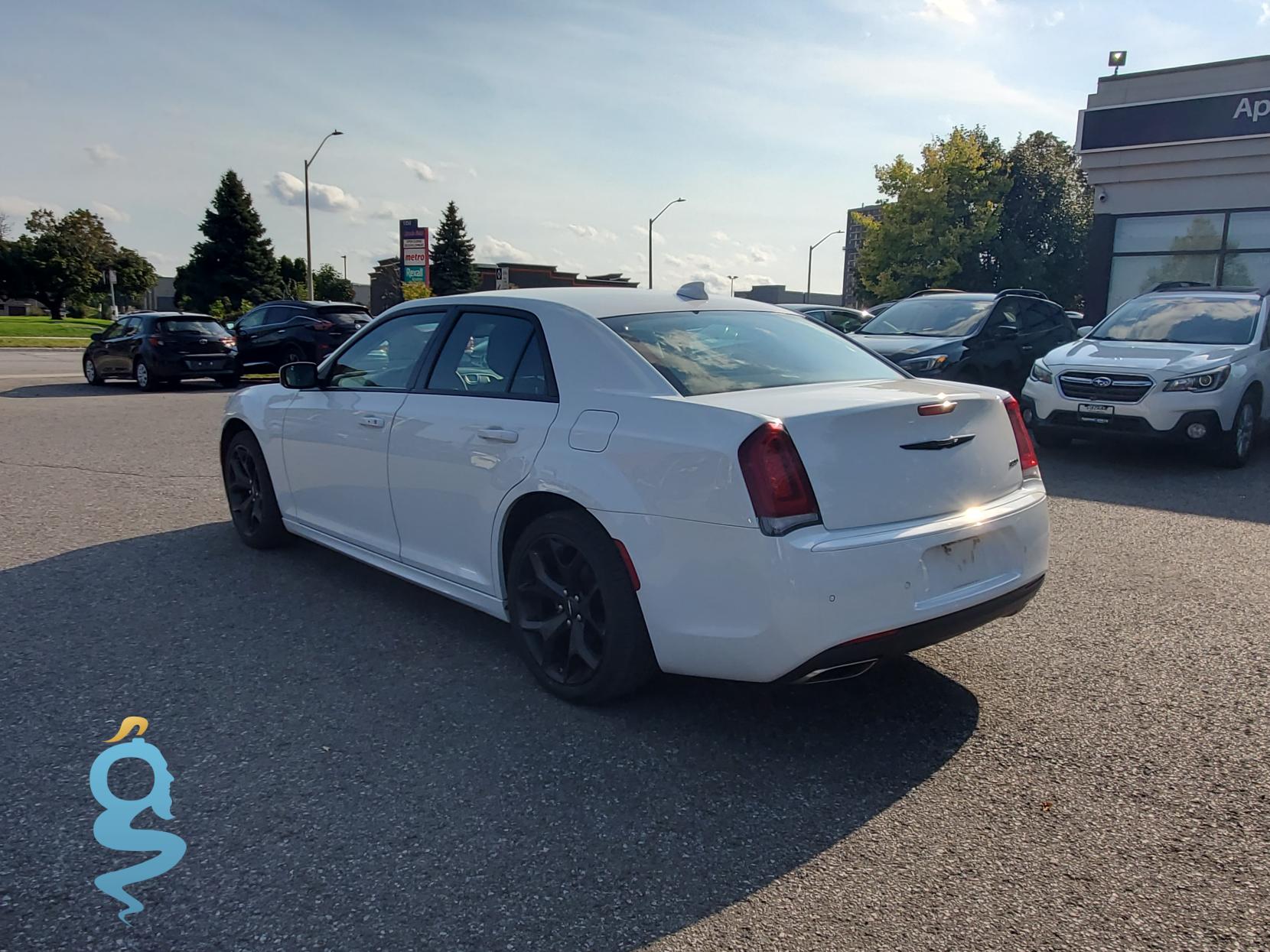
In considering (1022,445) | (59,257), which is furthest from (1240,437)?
(59,257)

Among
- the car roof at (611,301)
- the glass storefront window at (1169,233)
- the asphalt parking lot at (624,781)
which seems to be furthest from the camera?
the glass storefront window at (1169,233)

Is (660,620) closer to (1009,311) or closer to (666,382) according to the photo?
(666,382)

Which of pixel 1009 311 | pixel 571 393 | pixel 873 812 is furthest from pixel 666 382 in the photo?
pixel 1009 311

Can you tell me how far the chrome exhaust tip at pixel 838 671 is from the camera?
3041mm

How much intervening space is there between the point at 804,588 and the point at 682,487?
0.53 meters

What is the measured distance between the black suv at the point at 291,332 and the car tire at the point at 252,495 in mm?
13169

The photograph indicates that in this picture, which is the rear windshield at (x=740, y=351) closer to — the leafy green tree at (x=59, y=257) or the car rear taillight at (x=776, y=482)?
the car rear taillight at (x=776, y=482)

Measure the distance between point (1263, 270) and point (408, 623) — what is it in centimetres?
1981

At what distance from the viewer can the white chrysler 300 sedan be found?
9.96 ft

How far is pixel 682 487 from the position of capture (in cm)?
316

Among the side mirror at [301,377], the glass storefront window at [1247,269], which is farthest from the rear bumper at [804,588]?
the glass storefront window at [1247,269]

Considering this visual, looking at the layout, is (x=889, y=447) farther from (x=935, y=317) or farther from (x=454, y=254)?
(x=454, y=254)

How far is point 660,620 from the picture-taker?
10.7 ft

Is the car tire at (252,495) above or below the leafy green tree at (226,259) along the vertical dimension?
below
